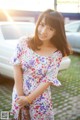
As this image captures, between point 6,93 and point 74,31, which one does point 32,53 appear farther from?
point 74,31

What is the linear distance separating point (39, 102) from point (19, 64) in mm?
386

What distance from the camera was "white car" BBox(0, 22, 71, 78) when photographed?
20.2ft

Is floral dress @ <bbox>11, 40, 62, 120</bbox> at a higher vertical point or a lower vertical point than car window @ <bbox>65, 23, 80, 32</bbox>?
lower

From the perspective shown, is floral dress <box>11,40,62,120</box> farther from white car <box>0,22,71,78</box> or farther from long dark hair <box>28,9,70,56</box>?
white car <box>0,22,71,78</box>

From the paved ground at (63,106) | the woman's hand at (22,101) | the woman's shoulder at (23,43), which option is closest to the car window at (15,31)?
the paved ground at (63,106)

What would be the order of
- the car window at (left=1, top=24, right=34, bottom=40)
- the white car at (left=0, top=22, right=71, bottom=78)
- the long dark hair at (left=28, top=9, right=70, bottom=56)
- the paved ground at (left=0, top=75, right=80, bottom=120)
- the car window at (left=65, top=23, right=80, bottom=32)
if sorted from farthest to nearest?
the car window at (left=65, top=23, right=80, bottom=32) < the car window at (left=1, top=24, right=34, bottom=40) < the white car at (left=0, top=22, right=71, bottom=78) < the paved ground at (left=0, top=75, right=80, bottom=120) < the long dark hair at (left=28, top=9, right=70, bottom=56)

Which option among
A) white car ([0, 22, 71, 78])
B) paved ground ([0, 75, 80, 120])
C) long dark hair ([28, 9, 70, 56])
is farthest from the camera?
white car ([0, 22, 71, 78])

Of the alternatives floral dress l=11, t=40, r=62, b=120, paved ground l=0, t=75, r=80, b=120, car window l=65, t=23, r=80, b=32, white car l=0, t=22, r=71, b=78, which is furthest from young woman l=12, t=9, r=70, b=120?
car window l=65, t=23, r=80, b=32

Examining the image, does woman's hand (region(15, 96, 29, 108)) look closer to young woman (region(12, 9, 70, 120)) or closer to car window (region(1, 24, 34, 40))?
young woman (region(12, 9, 70, 120))

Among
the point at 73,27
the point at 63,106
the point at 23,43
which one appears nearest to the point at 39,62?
the point at 23,43

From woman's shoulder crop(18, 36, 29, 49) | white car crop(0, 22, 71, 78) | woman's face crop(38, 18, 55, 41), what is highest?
white car crop(0, 22, 71, 78)

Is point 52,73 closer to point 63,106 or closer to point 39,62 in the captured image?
point 39,62

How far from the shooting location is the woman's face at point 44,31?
226 centimetres

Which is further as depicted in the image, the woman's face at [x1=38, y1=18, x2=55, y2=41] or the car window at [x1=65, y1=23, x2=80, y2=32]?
the car window at [x1=65, y1=23, x2=80, y2=32]
